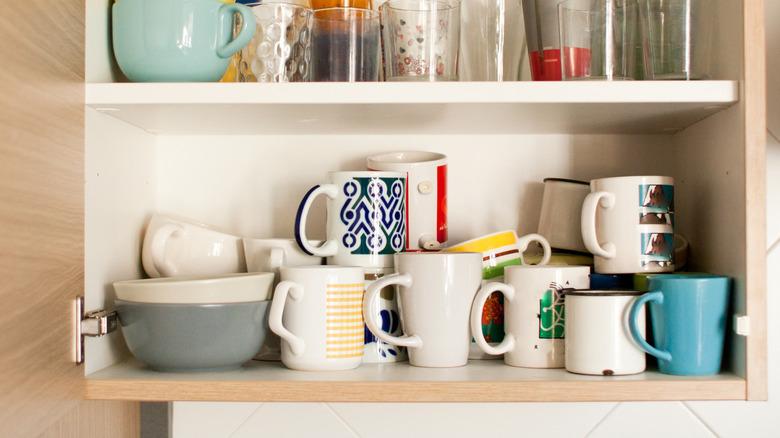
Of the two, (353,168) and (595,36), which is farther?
(353,168)

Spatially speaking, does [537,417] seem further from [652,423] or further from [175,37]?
[175,37]

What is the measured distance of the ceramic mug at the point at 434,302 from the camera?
801 mm

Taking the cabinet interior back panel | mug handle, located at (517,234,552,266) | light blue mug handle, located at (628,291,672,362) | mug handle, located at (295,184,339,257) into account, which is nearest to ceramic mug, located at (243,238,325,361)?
mug handle, located at (295,184,339,257)

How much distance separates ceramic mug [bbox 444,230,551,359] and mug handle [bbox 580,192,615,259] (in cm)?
6

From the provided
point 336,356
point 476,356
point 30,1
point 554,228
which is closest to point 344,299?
point 336,356

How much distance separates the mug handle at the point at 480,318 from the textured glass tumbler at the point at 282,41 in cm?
30

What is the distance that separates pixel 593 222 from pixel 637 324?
0.12 m

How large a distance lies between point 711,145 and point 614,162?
158 millimetres

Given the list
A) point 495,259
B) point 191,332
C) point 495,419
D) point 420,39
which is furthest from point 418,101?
point 495,419

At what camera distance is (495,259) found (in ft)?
2.87

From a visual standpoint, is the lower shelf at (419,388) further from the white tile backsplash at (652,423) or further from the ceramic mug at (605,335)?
the white tile backsplash at (652,423)

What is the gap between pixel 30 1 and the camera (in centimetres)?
65

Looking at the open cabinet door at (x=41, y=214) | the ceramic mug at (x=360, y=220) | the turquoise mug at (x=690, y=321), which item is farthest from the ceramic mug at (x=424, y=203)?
the open cabinet door at (x=41, y=214)

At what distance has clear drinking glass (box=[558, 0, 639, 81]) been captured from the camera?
83 cm
